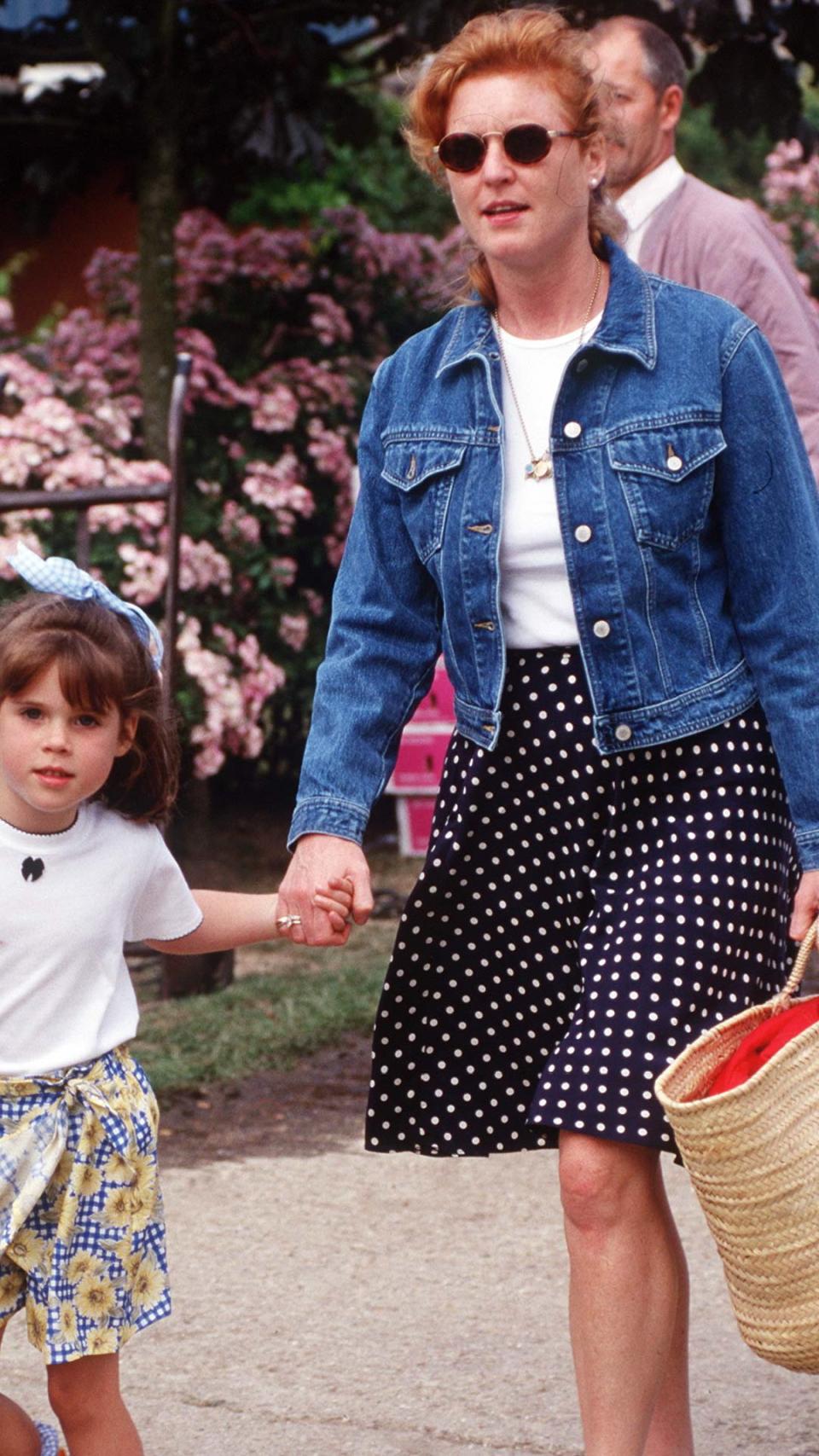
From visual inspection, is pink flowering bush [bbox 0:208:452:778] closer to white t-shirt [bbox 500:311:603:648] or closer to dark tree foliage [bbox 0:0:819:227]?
dark tree foliage [bbox 0:0:819:227]

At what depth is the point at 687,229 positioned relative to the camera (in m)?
4.80

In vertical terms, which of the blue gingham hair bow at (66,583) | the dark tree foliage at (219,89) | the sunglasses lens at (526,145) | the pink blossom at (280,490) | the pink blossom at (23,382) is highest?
the dark tree foliage at (219,89)

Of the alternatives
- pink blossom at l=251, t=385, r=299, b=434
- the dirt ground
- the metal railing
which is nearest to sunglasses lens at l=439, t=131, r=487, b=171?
the dirt ground

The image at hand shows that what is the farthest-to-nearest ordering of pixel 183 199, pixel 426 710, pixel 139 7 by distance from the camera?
1. pixel 183 199
2. pixel 426 710
3. pixel 139 7

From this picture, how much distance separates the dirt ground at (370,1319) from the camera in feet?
10.8

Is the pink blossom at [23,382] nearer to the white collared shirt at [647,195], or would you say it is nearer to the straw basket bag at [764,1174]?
the white collared shirt at [647,195]

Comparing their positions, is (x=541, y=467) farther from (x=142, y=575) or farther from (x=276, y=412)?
(x=276, y=412)

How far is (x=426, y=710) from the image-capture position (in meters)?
7.44

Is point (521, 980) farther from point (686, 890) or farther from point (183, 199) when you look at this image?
point (183, 199)

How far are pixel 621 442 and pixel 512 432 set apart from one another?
6.5 inches

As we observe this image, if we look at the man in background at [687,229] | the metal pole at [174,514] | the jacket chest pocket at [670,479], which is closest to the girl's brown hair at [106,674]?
the jacket chest pocket at [670,479]

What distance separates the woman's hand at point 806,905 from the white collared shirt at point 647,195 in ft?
8.02

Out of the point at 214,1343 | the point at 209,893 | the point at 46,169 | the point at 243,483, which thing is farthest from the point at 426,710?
the point at 209,893

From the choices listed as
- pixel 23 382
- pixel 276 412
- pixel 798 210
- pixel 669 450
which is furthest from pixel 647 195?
pixel 798 210
